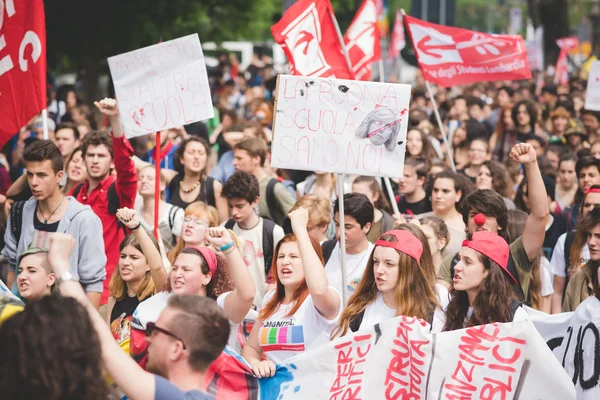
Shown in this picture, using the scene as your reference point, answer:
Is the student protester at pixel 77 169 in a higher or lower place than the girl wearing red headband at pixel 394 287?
A: higher

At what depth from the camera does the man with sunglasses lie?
3.46 metres

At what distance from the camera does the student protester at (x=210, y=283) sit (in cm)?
501

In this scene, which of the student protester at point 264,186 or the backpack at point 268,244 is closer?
the backpack at point 268,244

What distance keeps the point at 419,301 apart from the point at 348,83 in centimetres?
158

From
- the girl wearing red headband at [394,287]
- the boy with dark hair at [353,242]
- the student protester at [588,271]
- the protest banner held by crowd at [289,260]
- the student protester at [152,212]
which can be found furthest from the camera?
the student protester at [152,212]

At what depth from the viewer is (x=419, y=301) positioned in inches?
204

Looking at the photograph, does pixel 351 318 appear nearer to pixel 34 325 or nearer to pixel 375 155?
pixel 375 155

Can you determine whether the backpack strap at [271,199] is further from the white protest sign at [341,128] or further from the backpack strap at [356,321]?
the backpack strap at [356,321]

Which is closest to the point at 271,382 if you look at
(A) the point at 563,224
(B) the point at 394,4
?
(A) the point at 563,224

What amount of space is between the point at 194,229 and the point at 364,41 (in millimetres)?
4438

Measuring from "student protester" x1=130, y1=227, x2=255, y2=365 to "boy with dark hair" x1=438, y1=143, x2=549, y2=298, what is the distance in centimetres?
152

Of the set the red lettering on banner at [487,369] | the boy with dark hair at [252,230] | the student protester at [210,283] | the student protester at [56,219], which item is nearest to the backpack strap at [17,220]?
the student protester at [56,219]

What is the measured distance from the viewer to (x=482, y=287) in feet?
17.0

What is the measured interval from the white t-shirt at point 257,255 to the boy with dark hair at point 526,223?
4.54 feet
